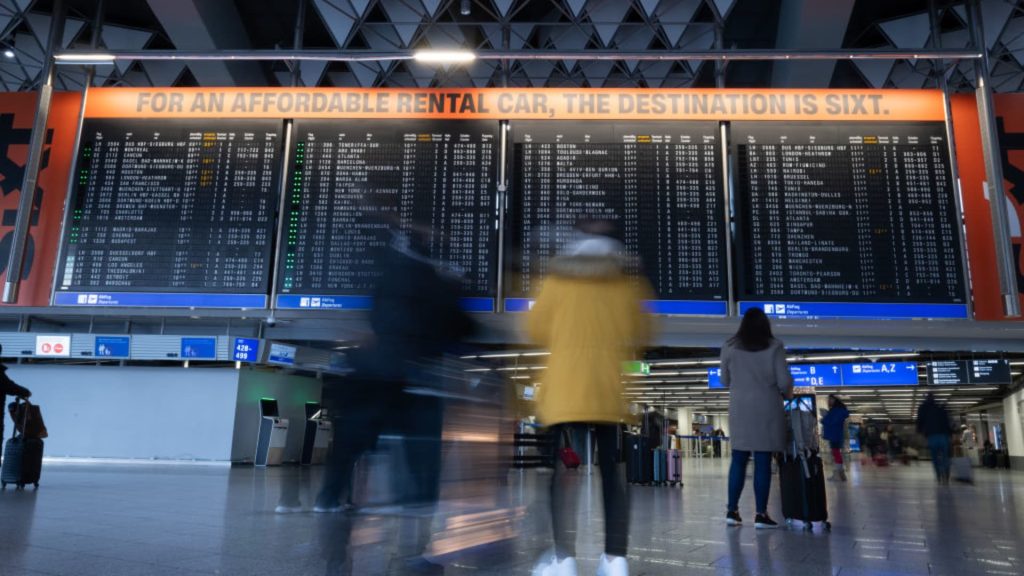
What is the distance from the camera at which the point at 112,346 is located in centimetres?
1085

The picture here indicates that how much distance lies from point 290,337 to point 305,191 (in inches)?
92.5

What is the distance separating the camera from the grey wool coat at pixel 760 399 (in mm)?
4855

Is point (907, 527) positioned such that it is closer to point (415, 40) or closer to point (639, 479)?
point (639, 479)

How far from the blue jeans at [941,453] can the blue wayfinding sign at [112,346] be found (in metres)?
14.1

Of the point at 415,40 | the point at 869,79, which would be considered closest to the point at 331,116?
the point at 415,40

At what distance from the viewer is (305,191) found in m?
8.40

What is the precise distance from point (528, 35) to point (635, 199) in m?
5.53

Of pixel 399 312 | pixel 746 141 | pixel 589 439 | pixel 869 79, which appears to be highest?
pixel 869 79

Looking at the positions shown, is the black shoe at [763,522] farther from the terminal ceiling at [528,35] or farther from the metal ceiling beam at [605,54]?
the terminal ceiling at [528,35]

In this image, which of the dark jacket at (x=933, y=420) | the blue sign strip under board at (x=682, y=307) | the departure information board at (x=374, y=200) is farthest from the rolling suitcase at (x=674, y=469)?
the dark jacket at (x=933, y=420)

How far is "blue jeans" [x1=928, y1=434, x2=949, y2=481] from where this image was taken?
1316cm

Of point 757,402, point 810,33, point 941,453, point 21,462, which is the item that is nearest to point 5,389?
point 21,462

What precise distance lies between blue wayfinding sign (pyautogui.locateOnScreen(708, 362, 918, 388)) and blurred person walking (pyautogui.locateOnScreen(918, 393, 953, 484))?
1.29 metres

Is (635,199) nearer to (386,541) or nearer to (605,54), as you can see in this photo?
(605,54)
